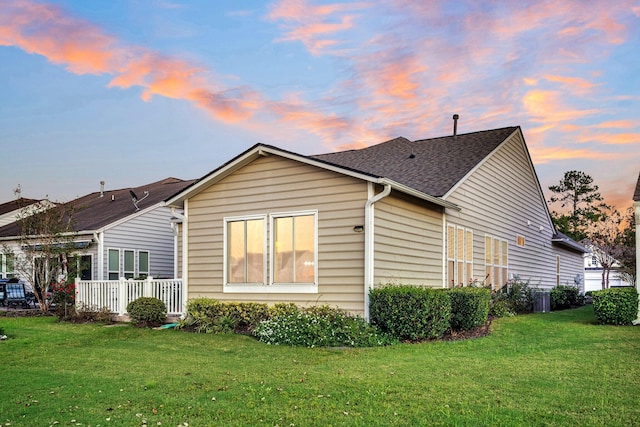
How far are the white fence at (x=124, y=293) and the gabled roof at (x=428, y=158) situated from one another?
18.8ft

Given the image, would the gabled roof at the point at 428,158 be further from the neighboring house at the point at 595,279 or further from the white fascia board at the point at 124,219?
the neighboring house at the point at 595,279

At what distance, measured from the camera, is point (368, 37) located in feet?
52.3

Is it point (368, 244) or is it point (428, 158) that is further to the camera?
point (428, 158)

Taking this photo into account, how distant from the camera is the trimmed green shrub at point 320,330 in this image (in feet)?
35.9

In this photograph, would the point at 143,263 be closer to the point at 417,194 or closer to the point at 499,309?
the point at 499,309

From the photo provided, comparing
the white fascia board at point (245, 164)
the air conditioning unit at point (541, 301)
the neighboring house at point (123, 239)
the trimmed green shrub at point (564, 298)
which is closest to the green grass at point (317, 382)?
the white fascia board at point (245, 164)

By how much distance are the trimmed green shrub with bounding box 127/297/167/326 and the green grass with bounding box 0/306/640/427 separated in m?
2.34

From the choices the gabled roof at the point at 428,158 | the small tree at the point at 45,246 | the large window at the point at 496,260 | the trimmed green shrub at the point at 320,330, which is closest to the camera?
the trimmed green shrub at the point at 320,330

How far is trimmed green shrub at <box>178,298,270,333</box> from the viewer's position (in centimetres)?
1278

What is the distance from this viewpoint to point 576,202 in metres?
52.2

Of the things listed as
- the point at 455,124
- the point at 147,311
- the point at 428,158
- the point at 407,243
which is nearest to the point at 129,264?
the point at 147,311

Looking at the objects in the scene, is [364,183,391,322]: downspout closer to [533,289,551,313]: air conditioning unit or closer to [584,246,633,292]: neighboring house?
[533,289,551,313]: air conditioning unit

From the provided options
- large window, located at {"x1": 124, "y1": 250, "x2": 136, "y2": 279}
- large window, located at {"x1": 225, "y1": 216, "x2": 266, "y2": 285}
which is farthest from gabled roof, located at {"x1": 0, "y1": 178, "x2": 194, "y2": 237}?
large window, located at {"x1": 225, "y1": 216, "x2": 266, "y2": 285}

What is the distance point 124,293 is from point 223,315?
420 centimetres
